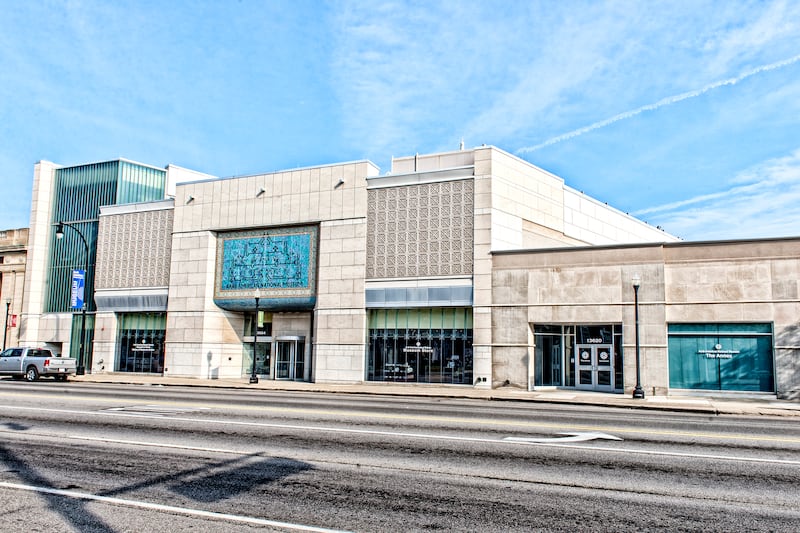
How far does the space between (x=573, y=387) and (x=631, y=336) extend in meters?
4.02

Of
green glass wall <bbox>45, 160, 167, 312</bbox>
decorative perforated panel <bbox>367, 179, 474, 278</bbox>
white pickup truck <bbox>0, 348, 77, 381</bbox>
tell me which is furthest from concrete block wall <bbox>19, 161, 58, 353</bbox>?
decorative perforated panel <bbox>367, 179, 474, 278</bbox>

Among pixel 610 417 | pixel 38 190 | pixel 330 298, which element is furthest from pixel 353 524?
pixel 38 190

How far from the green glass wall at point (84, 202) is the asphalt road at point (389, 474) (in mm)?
31208

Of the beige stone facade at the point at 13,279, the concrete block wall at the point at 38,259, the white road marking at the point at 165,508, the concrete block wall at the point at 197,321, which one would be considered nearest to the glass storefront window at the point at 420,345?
the concrete block wall at the point at 197,321

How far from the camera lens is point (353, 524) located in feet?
22.8

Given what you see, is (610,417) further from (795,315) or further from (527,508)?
(795,315)

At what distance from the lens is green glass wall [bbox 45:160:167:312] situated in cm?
4447

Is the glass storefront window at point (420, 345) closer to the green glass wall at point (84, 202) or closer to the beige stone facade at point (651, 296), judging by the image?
the beige stone facade at point (651, 296)

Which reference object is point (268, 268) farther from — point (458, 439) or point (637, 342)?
point (458, 439)

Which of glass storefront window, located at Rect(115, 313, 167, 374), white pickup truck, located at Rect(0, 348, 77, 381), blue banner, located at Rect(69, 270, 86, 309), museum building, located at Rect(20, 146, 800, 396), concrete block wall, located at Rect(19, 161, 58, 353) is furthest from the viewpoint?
concrete block wall, located at Rect(19, 161, 58, 353)

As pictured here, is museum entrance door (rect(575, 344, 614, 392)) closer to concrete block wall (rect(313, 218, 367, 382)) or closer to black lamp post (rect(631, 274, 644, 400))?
black lamp post (rect(631, 274, 644, 400))

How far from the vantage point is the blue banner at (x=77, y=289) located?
42344 mm

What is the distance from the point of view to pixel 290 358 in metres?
37.5

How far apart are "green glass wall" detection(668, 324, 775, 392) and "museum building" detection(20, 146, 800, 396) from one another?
2.3 inches
